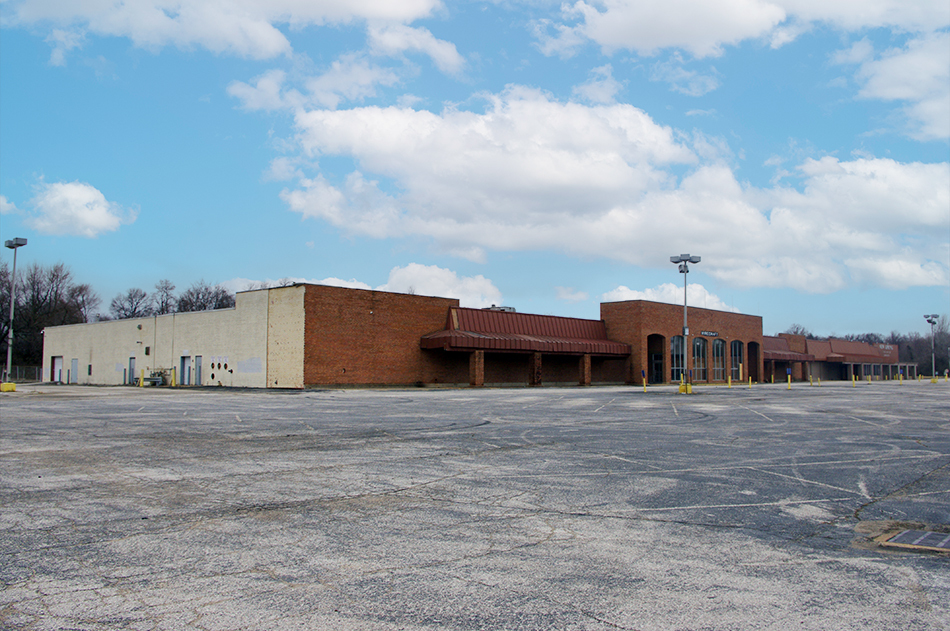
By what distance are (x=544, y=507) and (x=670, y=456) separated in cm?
516

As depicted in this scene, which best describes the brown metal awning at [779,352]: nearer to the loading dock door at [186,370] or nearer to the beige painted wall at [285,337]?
the beige painted wall at [285,337]

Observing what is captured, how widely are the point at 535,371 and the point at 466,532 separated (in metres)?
47.2

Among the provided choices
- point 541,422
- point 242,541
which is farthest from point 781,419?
point 242,541

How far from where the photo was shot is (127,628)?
4.27 m

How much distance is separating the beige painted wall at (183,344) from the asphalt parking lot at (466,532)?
106 feet

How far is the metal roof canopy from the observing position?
49.2 metres

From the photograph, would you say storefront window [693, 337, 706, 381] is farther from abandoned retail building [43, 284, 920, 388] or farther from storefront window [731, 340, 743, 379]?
storefront window [731, 340, 743, 379]

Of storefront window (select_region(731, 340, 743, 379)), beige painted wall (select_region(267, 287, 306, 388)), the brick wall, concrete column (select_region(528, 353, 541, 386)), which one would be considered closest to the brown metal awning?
storefront window (select_region(731, 340, 743, 379))

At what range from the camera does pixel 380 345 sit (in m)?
47.3

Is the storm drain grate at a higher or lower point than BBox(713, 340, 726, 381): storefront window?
lower

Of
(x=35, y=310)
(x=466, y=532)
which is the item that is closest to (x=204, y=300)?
(x=35, y=310)

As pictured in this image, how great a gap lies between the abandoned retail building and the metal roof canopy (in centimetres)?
10

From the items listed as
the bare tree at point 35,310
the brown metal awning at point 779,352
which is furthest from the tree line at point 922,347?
the bare tree at point 35,310

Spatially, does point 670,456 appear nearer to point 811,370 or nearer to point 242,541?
point 242,541
